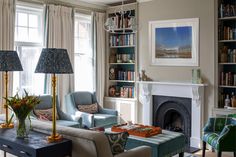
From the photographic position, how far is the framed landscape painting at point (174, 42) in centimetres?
596

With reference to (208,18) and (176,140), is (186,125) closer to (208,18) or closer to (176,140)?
(176,140)

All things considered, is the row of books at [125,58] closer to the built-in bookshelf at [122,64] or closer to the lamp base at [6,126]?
the built-in bookshelf at [122,64]

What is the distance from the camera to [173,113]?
6.50 metres

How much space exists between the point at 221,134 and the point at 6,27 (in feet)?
13.3

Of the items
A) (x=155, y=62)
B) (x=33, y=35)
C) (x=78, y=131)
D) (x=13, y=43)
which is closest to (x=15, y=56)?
(x=78, y=131)

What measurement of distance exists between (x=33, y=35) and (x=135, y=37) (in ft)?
7.42

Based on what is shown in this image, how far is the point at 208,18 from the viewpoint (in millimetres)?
5715

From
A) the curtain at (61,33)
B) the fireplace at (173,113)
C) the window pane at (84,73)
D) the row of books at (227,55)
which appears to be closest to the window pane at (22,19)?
the curtain at (61,33)

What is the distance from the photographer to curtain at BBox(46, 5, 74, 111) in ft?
20.3

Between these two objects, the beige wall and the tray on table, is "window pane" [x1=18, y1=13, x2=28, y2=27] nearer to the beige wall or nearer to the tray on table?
the beige wall

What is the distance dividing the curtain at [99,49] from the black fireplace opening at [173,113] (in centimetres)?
148

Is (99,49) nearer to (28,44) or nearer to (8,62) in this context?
(28,44)

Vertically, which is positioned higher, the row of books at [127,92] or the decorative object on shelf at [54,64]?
the decorative object on shelf at [54,64]

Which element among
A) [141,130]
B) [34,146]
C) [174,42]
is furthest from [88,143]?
[174,42]
